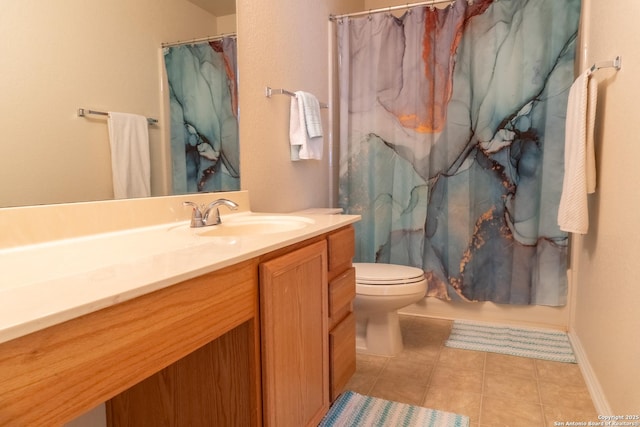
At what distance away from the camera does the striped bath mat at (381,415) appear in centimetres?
149

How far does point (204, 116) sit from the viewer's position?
160 cm

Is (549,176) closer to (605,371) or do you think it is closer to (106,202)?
(605,371)

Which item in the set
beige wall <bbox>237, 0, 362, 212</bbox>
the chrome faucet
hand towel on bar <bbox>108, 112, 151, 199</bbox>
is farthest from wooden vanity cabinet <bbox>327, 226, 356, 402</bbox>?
hand towel on bar <bbox>108, 112, 151, 199</bbox>

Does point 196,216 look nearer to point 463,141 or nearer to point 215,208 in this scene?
point 215,208

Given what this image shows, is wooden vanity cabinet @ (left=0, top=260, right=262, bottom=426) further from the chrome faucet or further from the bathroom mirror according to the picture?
the bathroom mirror

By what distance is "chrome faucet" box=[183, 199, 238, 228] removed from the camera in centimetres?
136

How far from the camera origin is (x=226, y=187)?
1711mm

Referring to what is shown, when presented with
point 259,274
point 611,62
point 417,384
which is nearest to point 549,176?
point 611,62

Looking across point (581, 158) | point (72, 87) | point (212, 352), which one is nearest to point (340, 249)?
point (212, 352)

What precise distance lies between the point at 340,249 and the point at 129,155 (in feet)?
2.60

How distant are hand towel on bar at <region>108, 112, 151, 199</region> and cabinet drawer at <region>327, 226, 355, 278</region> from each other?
655mm

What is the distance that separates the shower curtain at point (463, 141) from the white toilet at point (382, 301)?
19.1 inches

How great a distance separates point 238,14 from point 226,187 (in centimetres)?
74

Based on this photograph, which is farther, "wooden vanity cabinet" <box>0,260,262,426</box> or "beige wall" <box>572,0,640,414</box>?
"beige wall" <box>572,0,640,414</box>
